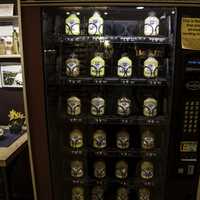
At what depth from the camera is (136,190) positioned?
6.18 ft

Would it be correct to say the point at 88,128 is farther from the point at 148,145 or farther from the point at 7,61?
the point at 7,61

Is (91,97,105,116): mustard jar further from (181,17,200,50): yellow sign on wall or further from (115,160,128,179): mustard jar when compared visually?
(181,17,200,50): yellow sign on wall

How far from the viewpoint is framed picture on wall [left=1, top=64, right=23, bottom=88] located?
2.53m

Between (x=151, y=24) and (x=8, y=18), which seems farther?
(x=8, y=18)

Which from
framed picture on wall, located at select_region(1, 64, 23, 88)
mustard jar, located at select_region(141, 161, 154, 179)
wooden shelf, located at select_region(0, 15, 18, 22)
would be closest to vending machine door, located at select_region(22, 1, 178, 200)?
mustard jar, located at select_region(141, 161, 154, 179)

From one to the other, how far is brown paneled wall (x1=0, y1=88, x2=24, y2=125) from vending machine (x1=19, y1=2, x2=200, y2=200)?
3.21 feet

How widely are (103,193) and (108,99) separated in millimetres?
627

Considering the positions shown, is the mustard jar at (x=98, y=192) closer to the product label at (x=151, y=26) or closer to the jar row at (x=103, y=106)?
the jar row at (x=103, y=106)

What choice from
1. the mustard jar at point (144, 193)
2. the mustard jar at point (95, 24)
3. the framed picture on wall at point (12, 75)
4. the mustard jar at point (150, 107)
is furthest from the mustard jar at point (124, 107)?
the framed picture on wall at point (12, 75)

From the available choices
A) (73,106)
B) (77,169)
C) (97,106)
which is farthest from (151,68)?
(77,169)

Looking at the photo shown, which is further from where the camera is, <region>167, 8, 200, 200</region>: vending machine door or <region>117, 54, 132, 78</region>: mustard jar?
<region>117, 54, 132, 78</region>: mustard jar

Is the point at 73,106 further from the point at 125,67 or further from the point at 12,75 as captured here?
the point at 12,75

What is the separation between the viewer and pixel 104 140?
1776 millimetres

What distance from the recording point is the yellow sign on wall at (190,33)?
4.74ft
